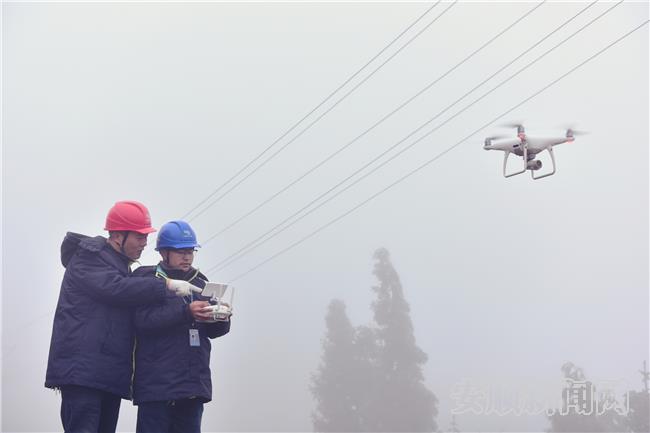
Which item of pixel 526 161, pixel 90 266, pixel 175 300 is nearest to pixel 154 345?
pixel 175 300

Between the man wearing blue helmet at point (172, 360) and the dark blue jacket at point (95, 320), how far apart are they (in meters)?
0.10

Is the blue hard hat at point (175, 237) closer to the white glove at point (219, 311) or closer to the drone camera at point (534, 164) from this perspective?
the white glove at point (219, 311)

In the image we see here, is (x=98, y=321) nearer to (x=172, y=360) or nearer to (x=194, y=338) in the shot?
(x=172, y=360)

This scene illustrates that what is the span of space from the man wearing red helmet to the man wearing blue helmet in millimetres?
87

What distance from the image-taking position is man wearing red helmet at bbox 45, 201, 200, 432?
5.15 meters

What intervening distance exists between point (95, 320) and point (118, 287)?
26 cm

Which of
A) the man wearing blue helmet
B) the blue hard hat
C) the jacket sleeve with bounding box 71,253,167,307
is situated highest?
the blue hard hat

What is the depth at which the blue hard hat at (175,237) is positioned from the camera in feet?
18.3

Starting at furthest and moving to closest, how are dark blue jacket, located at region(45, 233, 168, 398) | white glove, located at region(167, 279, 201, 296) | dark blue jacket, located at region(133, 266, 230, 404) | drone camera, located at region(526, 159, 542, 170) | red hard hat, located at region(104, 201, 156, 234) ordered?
1. drone camera, located at region(526, 159, 542, 170)
2. red hard hat, located at region(104, 201, 156, 234)
3. white glove, located at region(167, 279, 201, 296)
4. dark blue jacket, located at region(133, 266, 230, 404)
5. dark blue jacket, located at region(45, 233, 168, 398)

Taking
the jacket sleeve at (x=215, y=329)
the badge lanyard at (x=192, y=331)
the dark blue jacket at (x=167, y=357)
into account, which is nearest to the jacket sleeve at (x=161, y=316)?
the dark blue jacket at (x=167, y=357)

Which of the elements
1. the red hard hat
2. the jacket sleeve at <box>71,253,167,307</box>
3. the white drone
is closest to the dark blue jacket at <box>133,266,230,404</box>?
the jacket sleeve at <box>71,253,167,307</box>

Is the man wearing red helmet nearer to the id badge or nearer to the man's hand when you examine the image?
the man's hand

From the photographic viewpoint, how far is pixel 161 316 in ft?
17.5

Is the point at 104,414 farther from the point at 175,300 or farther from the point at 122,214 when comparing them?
the point at 122,214
